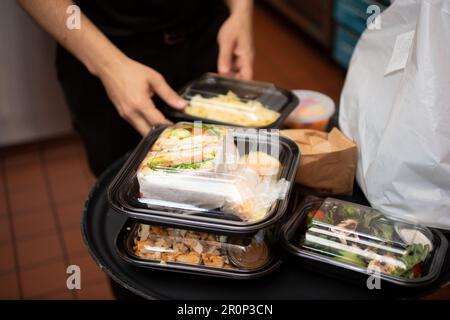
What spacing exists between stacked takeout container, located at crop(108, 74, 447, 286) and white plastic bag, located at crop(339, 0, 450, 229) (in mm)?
49

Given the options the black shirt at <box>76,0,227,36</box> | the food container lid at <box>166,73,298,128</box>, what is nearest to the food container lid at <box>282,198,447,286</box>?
the food container lid at <box>166,73,298,128</box>

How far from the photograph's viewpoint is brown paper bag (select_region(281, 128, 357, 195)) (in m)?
0.92

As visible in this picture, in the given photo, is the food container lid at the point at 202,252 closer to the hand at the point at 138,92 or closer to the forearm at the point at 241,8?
the hand at the point at 138,92

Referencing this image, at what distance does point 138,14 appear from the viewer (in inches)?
49.7

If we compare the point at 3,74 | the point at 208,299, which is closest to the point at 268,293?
the point at 208,299

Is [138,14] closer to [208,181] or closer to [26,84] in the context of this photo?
[208,181]

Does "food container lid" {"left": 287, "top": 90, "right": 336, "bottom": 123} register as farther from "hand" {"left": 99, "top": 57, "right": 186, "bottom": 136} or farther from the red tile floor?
the red tile floor

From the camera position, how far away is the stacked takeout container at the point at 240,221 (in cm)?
75

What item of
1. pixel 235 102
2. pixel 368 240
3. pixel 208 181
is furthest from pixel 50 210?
pixel 368 240

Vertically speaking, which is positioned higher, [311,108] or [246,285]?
[311,108]

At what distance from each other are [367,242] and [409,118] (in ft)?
0.75

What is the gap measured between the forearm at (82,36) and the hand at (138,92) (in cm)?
3

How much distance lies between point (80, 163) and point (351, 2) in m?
1.71

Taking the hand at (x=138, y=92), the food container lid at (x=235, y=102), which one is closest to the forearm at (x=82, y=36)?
the hand at (x=138, y=92)
